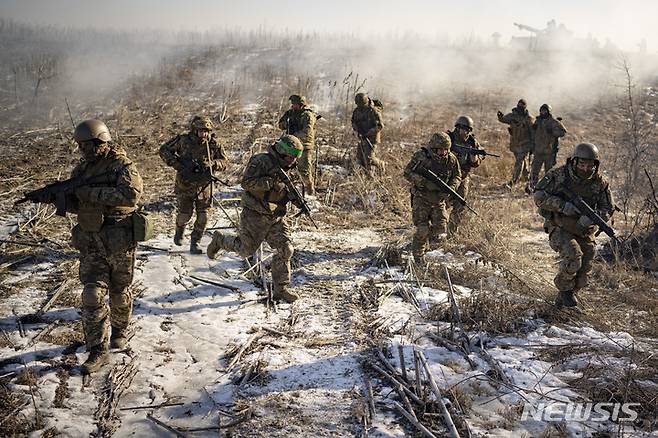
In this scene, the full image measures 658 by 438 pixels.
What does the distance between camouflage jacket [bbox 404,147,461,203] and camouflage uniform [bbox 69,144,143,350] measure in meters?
3.43

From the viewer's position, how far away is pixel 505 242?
720 centimetres

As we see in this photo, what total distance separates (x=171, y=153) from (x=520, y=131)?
317 inches

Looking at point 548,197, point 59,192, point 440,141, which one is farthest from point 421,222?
point 59,192

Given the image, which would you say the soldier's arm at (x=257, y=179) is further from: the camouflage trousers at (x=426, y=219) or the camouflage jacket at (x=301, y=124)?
the camouflage jacket at (x=301, y=124)

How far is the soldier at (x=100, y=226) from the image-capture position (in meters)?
3.62

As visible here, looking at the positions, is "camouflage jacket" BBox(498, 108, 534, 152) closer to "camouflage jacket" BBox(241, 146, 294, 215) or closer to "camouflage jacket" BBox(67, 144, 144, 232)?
"camouflage jacket" BBox(241, 146, 294, 215)

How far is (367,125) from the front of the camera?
987cm

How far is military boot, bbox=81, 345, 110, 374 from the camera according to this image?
3.62 m

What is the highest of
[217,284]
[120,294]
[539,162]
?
[539,162]

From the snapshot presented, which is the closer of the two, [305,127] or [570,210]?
[570,210]

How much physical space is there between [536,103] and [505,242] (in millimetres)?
13188

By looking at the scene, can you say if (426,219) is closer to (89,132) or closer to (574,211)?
(574,211)

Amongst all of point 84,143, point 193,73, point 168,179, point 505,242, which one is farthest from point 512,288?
point 193,73

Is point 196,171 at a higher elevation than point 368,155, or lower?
higher
